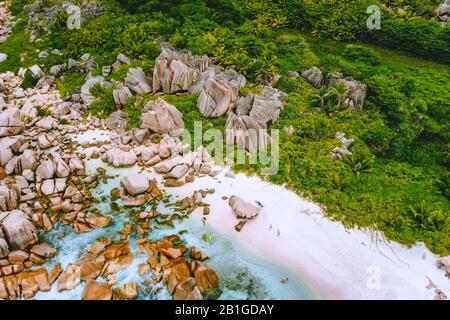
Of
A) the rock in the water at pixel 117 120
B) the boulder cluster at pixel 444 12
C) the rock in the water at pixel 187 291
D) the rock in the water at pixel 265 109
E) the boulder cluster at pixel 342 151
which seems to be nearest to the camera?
the rock in the water at pixel 187 291

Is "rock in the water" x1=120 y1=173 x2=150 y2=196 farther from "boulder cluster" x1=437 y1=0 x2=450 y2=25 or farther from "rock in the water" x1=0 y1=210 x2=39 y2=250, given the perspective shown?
"boulder cluster" x1=437 y1=0 x2=450 y2=25

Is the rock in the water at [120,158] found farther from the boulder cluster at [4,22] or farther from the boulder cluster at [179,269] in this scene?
the boulder cluster at [4,22]

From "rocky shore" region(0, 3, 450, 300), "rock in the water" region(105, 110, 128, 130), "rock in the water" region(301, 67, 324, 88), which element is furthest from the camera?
"rock in the water" region(301, 67, 324, 88)

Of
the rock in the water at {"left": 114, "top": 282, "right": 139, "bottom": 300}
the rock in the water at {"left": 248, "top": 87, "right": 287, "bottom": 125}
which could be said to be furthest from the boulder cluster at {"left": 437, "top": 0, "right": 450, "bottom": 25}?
the rock in the water at {"left": 114, "top": 282, "right": 139, "bottom": 300}

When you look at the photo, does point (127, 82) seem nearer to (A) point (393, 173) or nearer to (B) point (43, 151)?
(B) point (43, 151)

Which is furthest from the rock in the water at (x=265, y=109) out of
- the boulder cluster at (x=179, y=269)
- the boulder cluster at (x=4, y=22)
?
the boulder cluster at (x=4, y=22)
